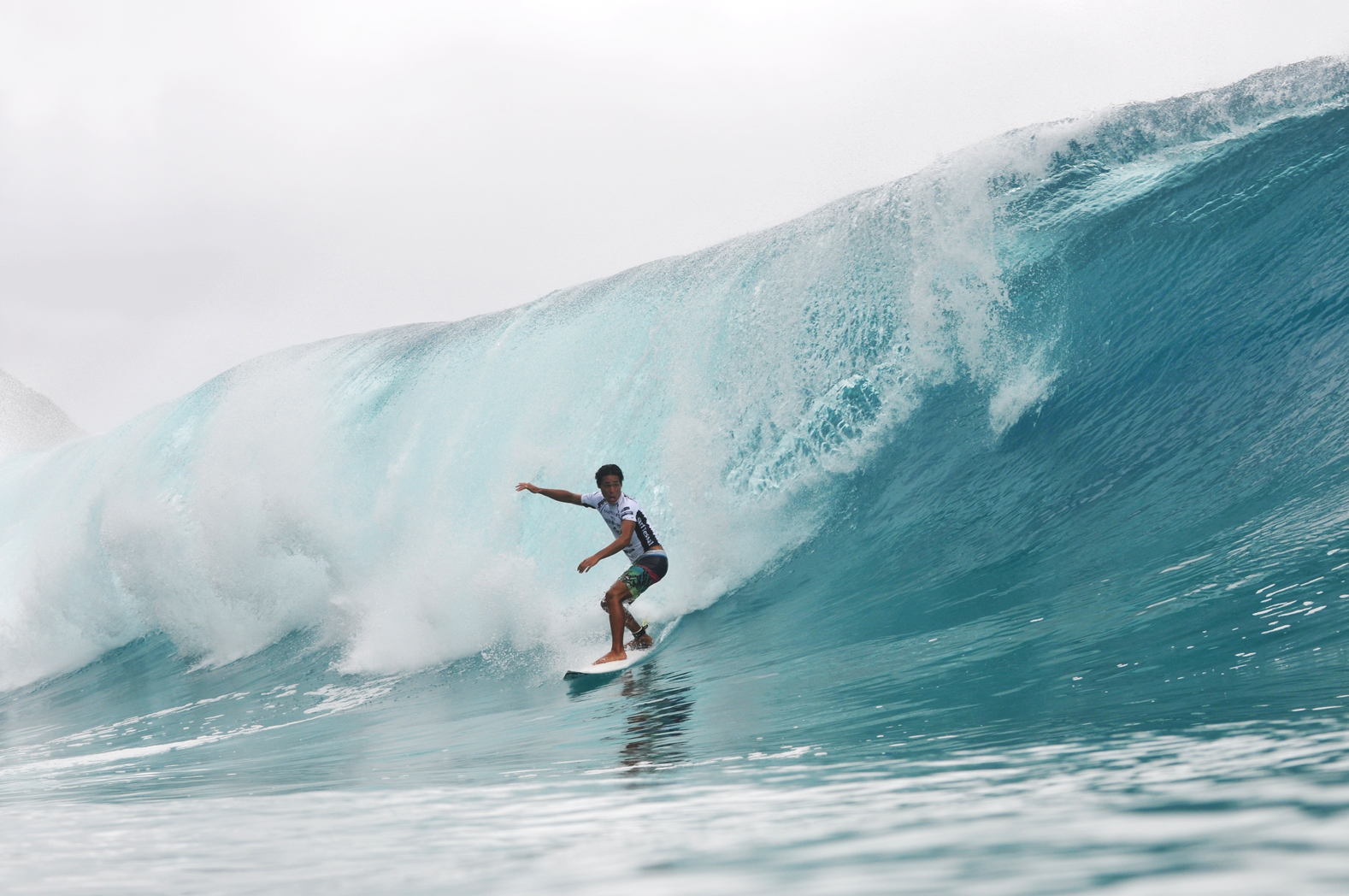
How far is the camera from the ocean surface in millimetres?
2029

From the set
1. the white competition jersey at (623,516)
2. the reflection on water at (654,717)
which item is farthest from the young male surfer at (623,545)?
the reflection on water at (654,717)

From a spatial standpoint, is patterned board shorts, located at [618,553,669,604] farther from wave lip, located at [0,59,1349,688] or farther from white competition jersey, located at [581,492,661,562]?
wave lip, located at [0,59,1349,688]

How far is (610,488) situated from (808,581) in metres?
2.06

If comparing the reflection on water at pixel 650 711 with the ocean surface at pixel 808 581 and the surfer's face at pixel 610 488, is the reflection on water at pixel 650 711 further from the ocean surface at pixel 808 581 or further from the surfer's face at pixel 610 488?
the surfer's face at pixel 610 488

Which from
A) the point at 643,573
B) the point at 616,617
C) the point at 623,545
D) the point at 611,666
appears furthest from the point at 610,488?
the point at 611,666

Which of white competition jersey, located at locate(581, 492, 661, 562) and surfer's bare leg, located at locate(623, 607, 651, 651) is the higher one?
white competition jersey, located at locate(581, 492, 661, 562)

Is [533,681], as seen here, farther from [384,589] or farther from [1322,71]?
[1322,71]

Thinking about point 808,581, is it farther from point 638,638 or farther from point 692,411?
point 692,411

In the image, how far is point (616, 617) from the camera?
6.72 m

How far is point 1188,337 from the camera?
26.2 feet

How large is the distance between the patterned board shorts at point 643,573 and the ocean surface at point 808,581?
1.77 feet

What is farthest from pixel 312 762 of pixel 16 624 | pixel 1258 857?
pixel 16 624

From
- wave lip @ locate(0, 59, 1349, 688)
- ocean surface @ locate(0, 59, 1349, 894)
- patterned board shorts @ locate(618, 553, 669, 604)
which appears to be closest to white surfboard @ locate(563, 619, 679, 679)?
ocean surface @ locate(0, 59, 1349, 894)

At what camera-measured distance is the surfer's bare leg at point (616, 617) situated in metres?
6.73
